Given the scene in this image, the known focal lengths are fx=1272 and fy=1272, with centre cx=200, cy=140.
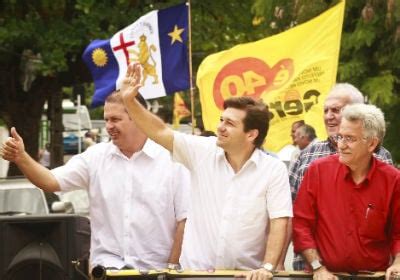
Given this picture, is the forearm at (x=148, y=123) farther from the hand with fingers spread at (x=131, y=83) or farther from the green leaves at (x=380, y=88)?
the green leaves at (x=380, y=88)

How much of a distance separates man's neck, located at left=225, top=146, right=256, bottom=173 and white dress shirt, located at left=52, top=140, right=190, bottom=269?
810 mm

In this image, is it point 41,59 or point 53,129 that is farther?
point 53,129

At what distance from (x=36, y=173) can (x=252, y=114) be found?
4.32ft

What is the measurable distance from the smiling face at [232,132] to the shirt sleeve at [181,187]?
0.86 metres

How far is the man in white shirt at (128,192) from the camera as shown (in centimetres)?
733

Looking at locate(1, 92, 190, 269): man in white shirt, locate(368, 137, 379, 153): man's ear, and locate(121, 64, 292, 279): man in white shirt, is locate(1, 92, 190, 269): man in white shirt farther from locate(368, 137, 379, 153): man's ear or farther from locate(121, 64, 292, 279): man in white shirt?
locate(368, 137, 379, 153): man's ear

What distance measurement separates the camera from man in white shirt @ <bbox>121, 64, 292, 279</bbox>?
659 cm

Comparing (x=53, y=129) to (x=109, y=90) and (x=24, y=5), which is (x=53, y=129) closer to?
(x=24, y=5)

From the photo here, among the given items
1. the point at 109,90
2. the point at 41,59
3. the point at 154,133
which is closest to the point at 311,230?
the point at 154,133

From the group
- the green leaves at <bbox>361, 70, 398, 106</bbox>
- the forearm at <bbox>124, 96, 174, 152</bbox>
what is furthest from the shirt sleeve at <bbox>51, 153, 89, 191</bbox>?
the green leaves at <bbox>361, 70, 398, 106</bbox>

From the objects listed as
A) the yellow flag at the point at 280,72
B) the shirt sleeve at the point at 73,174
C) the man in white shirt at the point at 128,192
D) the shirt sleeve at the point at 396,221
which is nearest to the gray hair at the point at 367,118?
the shirt sleeve at the point at 396,221

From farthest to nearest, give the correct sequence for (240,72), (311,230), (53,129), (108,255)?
1. (53,129)
2. (240,72)
3. (108,255)
4. (311,230)

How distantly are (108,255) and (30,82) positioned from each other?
55.2 feet

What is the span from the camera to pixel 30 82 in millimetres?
23891
